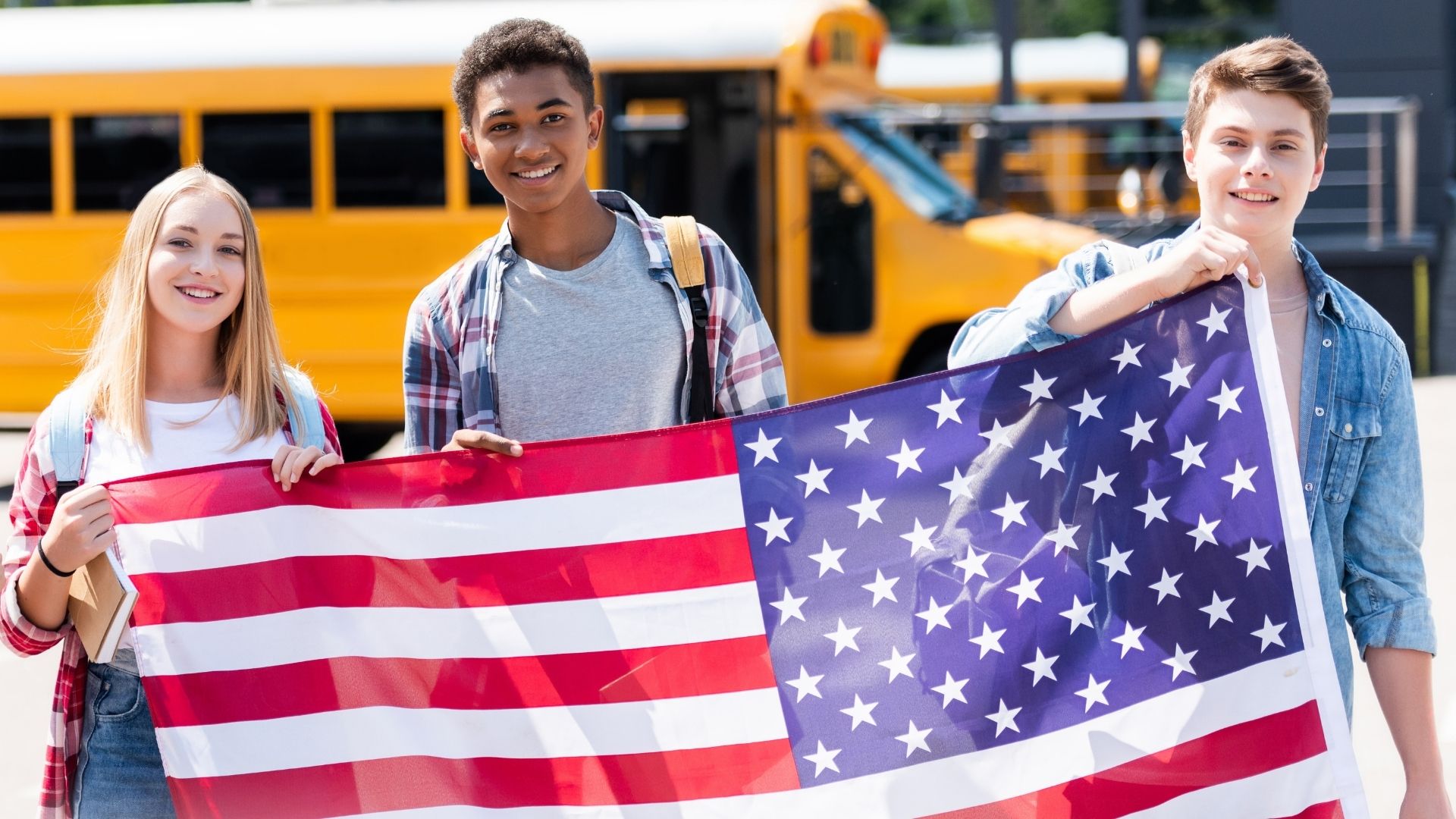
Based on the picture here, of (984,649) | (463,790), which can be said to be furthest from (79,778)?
(984,649)

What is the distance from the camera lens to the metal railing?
1129cm

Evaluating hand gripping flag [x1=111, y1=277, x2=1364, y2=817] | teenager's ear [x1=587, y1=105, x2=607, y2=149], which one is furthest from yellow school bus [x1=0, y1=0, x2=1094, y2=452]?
hand gripping flag [x1=111, y1=277, x2=1364, y2=817]

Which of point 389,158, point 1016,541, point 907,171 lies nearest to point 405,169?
point 389,158

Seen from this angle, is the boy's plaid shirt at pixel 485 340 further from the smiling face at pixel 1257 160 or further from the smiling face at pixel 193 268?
the smiling face at pixel 1257 160

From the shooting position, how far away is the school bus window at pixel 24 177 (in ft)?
33.4

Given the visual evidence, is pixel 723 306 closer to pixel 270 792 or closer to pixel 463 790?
pixel 463 790

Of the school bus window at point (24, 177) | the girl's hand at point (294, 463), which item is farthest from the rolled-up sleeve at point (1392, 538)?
the school bus window at point (24, 177)

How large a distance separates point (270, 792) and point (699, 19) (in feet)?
25.1

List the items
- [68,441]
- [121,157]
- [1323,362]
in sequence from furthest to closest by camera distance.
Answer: [121,157]
[68,441]
[1323,362]

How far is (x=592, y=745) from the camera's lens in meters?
2.89

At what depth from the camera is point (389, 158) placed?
392 inches

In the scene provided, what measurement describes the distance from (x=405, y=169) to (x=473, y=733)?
748 cm

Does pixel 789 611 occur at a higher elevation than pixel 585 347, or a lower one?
lower

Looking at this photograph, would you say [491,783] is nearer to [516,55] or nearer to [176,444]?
[176,444]
